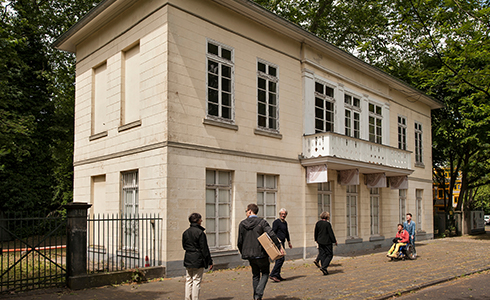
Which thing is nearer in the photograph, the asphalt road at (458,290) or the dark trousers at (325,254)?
the asphalt road at (458,290)

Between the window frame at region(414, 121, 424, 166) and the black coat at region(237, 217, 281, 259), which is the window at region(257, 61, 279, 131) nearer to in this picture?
the black coat at region(237, 217, 281, 259)

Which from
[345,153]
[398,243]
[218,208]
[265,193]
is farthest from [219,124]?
[398,243]

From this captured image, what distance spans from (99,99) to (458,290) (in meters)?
12.3

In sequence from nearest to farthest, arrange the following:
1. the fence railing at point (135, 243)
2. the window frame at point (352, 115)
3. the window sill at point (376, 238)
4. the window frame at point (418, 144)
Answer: the fence railing at point (135, 243) → the window frame at point (352, 115) → the window sill at point (376, 238) → the window frame at point (418, 144)

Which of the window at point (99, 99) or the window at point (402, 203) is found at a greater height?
the window at point (99, 99)

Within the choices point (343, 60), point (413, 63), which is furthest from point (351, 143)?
point (413, 63)

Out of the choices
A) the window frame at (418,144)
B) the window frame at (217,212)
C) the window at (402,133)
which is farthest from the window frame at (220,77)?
the window frame at (418,144)

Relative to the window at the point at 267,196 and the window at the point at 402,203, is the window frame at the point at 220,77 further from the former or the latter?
the window at the point at 402,203

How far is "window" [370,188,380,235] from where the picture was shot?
68.2 feet

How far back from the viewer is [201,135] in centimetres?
1272

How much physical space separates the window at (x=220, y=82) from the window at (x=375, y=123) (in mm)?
9741

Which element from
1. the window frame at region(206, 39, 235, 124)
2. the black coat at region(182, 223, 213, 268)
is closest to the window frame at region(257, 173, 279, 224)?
the window frame at region(206, 39, 235, 124)

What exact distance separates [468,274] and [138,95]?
35.3 feet

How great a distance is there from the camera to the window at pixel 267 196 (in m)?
14.7
